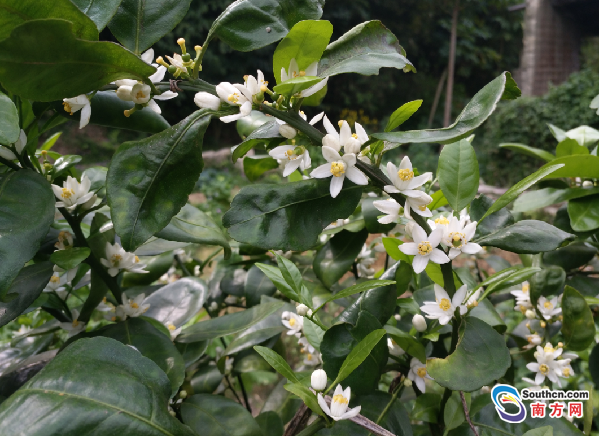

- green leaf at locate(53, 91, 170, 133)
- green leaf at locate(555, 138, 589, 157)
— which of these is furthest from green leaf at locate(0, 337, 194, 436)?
green leaf at locate(555, 138, 589, 157)

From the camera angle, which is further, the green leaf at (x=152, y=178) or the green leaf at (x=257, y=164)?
the green leaf at (x=257, y=164)

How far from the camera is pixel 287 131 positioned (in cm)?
53

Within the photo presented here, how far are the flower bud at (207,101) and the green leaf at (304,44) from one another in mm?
78

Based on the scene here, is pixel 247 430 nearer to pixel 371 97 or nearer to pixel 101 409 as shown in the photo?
pixel 101 409

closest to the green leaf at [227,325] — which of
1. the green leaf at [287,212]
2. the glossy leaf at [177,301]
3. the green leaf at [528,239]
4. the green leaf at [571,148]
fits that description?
the glossy leaf at [177,301]

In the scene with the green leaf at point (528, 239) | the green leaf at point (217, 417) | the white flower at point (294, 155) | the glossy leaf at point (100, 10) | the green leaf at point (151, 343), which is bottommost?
the green leaf at point (217, 417)

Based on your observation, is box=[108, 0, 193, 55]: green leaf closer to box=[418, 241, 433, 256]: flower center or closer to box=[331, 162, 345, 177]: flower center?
box=[331, 162, 345, 177]: flower center

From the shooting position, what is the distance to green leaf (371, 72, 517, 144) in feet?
1.46

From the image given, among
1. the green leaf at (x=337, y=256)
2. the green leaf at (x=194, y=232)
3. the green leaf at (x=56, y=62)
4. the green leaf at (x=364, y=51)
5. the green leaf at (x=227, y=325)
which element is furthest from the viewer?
the green leaf at (x=337, y=256)

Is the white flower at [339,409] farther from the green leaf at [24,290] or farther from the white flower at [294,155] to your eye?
the green leaf at [24,290]

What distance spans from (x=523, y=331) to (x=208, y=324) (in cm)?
69

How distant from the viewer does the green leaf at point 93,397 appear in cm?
40

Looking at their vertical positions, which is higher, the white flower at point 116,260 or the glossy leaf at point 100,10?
the glossy leaf at point 100,10

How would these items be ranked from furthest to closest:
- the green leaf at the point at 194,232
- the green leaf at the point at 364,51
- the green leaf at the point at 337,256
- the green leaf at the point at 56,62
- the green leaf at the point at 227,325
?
the green leaf at the point at 337,256, the green leaf at the point at 227,325, the green leaf at the point at 194,232, the green leaf at the point at 364,51, the green leaf at the point at 56,62
